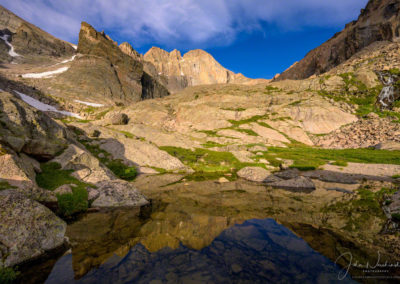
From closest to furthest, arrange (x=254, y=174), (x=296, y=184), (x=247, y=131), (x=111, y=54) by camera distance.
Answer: (x=296, y=184)
(x=254, y=174)
(x=247, y=131)
(x=111, y=54)

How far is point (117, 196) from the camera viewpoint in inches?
553

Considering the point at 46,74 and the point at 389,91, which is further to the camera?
the point at 46,74

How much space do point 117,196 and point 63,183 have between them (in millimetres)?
4137

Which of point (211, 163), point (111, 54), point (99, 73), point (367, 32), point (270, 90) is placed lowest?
point (211, 163)

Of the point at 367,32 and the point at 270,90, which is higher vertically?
the point at 367,32

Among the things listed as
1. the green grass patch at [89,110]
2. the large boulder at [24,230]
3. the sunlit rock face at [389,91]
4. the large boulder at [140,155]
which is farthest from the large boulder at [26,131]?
the sunlit rock face at [389,91]

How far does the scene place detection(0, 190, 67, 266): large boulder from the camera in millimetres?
6746

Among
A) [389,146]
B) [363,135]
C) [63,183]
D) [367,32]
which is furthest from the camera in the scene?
[367,32]

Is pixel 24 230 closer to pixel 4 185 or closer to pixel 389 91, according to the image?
pixel 4 185

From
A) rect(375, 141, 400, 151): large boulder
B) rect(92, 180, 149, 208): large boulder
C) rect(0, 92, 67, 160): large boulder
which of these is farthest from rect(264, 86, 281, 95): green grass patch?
rect(0, 92, 67, 160): large boulder

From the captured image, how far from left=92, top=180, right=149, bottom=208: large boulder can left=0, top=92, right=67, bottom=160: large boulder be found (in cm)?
620

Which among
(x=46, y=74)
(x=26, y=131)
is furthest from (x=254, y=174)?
(x=46, y=74)

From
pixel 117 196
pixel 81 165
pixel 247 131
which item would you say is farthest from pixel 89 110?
pixel 117 196

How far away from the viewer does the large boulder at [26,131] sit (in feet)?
A: 44.4
